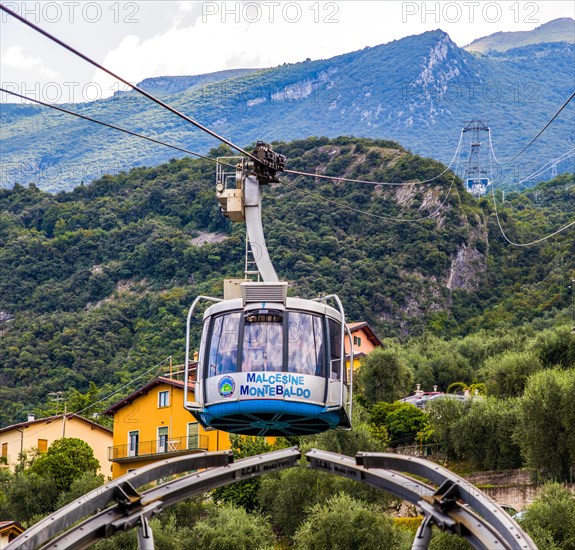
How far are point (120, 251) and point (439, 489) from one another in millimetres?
122096

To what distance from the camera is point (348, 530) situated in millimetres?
47719

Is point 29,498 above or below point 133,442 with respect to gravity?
below

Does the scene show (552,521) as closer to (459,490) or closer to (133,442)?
(459,490)

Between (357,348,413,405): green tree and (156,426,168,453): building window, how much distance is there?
36.2 feet

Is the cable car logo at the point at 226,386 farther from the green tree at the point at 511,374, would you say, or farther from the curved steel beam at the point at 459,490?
the green tree at the point at 511,374

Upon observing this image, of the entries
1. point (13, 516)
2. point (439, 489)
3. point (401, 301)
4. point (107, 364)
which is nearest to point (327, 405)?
point (439, 489)

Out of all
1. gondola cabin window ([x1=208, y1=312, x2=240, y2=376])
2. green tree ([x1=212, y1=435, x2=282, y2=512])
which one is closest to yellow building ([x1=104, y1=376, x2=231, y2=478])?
green tree ([x1=212, y1=435, x2=282, y2=512])

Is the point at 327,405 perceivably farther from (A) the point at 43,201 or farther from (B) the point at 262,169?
(A) the point at 43,201

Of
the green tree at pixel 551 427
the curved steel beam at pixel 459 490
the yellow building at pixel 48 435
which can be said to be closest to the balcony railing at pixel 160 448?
the yellow building at pixel 48 435

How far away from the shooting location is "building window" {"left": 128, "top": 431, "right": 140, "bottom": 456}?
2749 inches

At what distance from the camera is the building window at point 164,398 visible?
69.9m

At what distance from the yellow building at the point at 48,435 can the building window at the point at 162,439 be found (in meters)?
5.82

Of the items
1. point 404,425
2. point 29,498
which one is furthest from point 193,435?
point 404,425

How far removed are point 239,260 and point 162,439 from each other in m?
57.4
